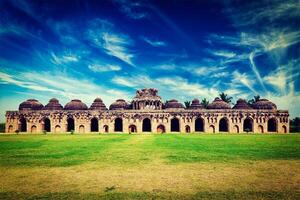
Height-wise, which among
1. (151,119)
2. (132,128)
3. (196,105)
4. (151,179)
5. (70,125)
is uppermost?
(196,105)

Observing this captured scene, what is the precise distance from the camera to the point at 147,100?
170 feet

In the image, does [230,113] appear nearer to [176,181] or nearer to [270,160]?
[270,160]

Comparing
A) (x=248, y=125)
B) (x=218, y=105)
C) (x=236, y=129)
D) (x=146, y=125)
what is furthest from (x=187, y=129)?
(x=248, y=125)

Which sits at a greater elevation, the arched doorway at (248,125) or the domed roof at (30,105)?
the domed roof at (30,105)

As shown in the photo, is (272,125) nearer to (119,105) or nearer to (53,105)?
(119,105)

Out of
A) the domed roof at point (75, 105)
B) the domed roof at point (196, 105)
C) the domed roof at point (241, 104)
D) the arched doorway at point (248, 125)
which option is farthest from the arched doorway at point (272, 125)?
the domed roof at point (75, 105)

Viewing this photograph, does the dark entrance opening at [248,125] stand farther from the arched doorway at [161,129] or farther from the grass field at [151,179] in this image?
the grass field at [151,179]

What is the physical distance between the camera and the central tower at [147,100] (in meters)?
51.9

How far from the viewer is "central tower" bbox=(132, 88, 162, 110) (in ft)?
170

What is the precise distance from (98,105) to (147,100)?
34.8ft

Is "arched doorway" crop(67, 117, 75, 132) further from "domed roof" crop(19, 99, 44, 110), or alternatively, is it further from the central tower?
the central tower

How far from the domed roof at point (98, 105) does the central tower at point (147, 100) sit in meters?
6.83

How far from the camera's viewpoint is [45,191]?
6.70 metres

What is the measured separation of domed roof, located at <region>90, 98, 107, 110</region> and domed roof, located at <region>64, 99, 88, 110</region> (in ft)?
5.62
